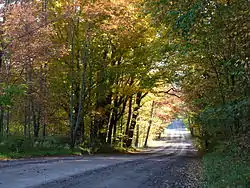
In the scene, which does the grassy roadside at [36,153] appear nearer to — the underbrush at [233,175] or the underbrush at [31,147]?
the underbrush at [31,147]

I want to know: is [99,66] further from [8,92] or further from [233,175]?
[233,175]

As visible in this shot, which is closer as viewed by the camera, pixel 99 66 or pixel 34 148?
pixel 34 148

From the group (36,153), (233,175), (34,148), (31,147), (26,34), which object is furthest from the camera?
(34,148)

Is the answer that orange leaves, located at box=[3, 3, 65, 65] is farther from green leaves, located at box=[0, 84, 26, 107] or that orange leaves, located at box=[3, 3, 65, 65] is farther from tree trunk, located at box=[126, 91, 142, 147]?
tree trunk, located at box=[126, 91, 142, 147]

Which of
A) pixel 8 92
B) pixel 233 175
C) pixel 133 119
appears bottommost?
pixel 233 175

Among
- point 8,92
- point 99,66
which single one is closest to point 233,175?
point 8,92

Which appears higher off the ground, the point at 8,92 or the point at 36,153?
the point at 8,92

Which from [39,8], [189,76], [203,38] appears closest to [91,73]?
[39,8]

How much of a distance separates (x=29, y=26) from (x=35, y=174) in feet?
37.3

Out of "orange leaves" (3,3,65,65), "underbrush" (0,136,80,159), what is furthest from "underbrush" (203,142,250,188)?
"orange leaves" (3,3,65,65)

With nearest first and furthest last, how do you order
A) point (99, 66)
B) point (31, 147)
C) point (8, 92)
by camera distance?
point (8, 92) → point (31, 147) → point (99, 66)

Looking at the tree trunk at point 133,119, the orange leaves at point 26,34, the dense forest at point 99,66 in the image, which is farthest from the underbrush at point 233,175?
the tree trunk at point 133,119

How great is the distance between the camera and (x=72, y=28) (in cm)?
2341

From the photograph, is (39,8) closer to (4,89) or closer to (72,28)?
(72,28)
